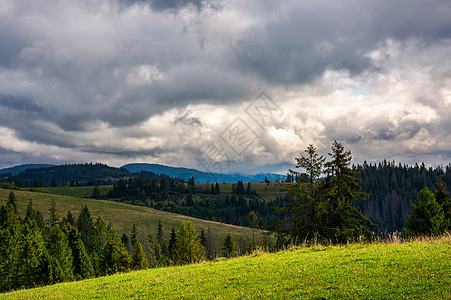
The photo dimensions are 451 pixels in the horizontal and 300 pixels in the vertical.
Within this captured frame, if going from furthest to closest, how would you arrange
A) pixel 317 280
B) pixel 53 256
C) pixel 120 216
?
1. pixel 120 216
2. pixel 53 256
3. pixel 317 280

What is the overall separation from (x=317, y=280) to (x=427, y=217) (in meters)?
35.7

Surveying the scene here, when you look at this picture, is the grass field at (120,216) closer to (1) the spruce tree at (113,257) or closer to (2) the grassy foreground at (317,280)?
(1) the spruce tree at (113,257)

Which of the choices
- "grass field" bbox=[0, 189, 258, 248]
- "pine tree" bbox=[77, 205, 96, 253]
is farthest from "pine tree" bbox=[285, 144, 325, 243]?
"grass field" bbox=[0, 189, 258, 248]

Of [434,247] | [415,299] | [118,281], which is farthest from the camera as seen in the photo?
[118,281]

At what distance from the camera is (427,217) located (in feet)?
121

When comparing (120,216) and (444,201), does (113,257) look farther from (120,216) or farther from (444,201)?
(120,216)

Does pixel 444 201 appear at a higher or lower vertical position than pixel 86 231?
higher

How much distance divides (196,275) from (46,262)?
144ft

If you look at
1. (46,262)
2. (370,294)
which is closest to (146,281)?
(370,294)

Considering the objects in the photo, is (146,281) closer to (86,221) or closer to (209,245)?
(209,245)

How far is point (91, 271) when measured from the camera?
59.7 metres

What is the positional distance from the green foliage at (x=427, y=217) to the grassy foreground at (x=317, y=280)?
91.6 feet

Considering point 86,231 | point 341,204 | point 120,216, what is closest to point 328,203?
point 341,204

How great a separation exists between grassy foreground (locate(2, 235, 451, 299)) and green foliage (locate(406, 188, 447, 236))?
27918 millimetres
